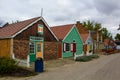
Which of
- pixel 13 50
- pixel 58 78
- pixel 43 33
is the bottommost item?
pixel 58 78

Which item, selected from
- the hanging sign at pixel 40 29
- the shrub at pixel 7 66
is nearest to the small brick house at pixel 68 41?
the hanging sign at pixel 40 29

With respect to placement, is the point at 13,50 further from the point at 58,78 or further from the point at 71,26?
the point at 71,26

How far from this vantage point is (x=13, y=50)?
63.5 ft

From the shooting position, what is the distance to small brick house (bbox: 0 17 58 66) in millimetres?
19581

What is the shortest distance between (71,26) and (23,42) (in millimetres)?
13561

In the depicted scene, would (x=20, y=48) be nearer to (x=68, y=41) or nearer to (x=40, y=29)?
(x=40, y=29)

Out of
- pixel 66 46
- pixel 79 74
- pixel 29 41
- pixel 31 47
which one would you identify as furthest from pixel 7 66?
pixel 66 46

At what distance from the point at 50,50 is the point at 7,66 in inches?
470

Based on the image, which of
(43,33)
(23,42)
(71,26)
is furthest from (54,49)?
(71,26)

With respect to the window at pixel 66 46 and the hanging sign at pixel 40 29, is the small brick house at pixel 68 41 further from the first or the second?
the hanging sign at pixel 40 29

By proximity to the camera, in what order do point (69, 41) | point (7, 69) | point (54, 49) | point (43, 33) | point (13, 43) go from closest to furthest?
point (7, 69) → point (13, 43) → point (43, 33) → point (54, 49) → point (69, 41)

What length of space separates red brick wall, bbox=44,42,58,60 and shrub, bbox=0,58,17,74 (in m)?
10.3

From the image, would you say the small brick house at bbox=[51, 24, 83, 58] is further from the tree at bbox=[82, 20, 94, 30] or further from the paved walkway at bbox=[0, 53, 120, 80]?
the tree at bbox=[82, 20, 94, 30]

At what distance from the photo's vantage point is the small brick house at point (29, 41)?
19581 mm
